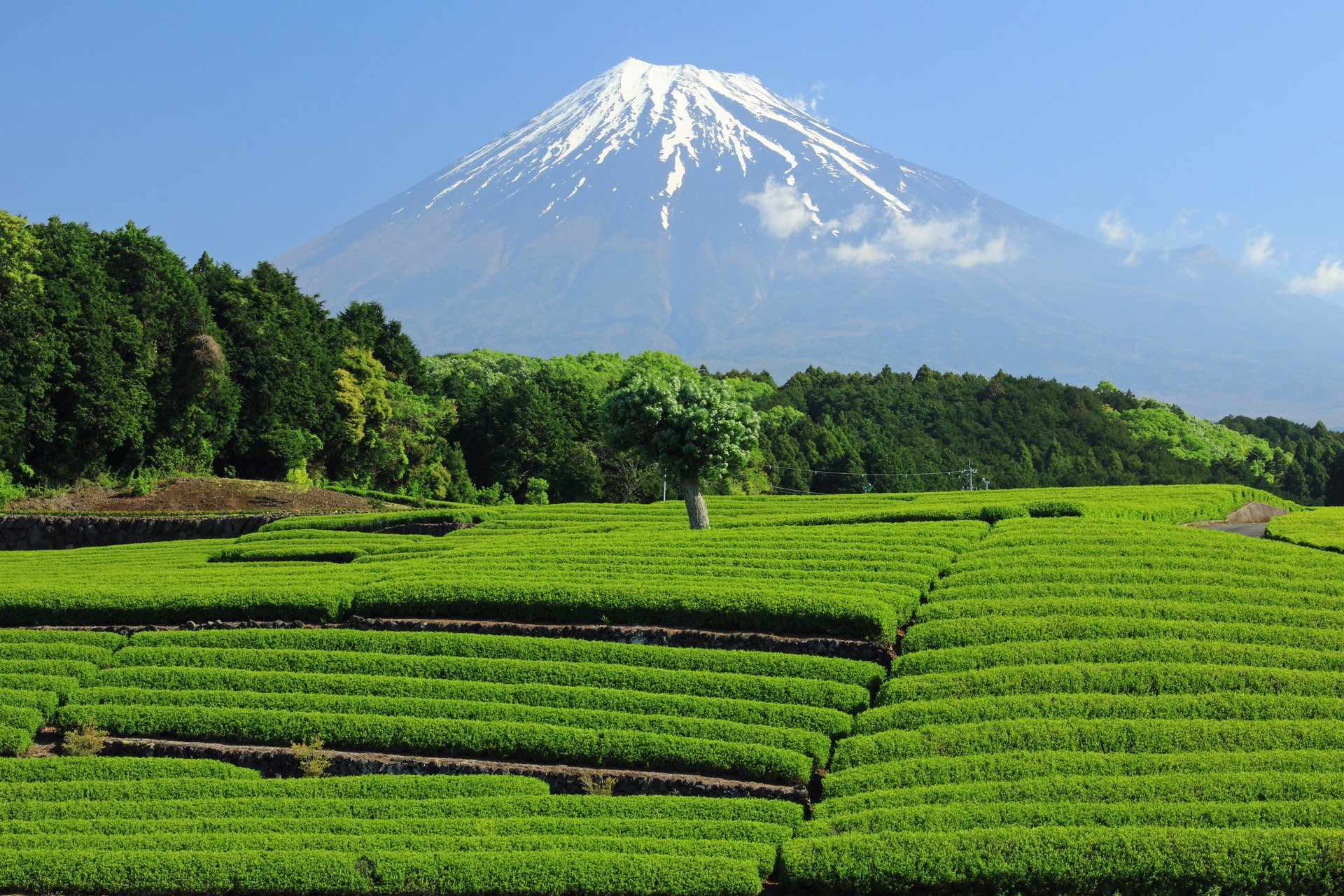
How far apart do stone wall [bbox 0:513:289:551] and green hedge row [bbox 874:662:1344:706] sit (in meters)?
31.2

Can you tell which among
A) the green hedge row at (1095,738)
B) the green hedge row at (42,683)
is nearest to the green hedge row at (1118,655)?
the green hedge row at (1095,738)

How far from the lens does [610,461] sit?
75.5 metres

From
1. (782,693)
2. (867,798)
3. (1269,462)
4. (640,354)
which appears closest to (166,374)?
(782,693)

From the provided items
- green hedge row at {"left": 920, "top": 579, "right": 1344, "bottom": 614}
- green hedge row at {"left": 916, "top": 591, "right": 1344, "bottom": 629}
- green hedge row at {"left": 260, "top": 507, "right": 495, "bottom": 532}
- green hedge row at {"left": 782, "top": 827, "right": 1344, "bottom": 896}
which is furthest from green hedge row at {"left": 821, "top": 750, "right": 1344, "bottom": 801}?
green hedge row at {"left": 260, "top": 507, "right": 495, "bottom": 532}

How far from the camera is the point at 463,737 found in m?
14.4

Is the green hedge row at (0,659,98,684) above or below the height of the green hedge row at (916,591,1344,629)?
below

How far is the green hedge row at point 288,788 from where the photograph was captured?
1326 centimetres

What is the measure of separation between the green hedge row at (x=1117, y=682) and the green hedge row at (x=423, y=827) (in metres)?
4.32

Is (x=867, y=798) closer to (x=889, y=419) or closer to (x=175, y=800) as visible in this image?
(x=175, y=800)

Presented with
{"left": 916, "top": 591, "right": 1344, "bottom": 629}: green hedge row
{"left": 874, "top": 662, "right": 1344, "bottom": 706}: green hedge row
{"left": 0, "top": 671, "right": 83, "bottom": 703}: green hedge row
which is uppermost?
{"left": 916, "top": 591, "right": 1344, "bottom": 629}: green hedge row

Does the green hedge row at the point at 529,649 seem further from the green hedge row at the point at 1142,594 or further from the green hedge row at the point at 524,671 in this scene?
the green hedge row at the point at 1142,594

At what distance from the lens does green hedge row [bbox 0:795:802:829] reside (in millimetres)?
12273

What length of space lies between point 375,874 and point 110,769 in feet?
21.5

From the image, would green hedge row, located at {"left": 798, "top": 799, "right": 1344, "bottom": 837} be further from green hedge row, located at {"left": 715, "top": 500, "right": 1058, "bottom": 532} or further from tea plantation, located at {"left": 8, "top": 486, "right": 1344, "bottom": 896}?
green hedge row, located at {"left": 715, "top": 500, "right": 1058, "bottom": 532}
